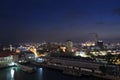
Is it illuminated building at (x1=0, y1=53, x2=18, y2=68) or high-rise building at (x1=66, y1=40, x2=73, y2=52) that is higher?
high-rise building at (x1=66, y1=40, x2=73, y2=52)

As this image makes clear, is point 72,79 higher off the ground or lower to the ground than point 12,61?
lower

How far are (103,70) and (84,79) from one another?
108 cm

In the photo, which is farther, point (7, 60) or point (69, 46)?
point (69, 46)

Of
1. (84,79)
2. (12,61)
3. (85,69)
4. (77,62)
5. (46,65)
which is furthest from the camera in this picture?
(12,61)

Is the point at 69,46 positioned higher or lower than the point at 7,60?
higher

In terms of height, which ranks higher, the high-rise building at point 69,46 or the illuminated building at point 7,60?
the high-rise building at point 69,46

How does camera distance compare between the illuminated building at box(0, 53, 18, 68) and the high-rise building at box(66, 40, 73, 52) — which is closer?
the illuminated building at box(0, 53, 18, 68)

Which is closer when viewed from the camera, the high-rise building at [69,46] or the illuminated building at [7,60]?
the illuminated building at [7,60]

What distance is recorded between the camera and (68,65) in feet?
36.0

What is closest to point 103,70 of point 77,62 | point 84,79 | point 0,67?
point 84,79

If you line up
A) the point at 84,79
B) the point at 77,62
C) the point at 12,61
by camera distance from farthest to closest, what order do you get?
the point at 12,61
the point at 77,62
the point at 84,79

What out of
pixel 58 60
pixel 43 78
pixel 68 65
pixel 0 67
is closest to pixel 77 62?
pixel 68 65

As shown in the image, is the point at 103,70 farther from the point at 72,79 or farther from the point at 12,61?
the point at 12,61

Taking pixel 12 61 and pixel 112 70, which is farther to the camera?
pixel 12 61
